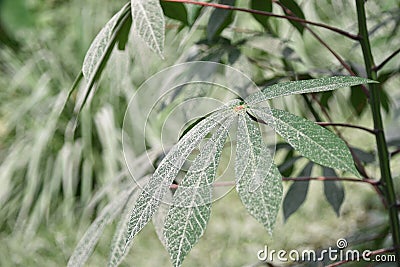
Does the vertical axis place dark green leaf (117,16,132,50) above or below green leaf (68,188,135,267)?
above

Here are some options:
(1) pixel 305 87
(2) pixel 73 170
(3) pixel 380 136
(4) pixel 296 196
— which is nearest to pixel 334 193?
(4) pixel 296 196

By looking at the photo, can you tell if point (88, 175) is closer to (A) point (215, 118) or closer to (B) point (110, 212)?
(B) point (110, 212)

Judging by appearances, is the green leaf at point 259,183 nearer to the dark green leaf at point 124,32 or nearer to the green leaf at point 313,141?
the green leaf at point 313,141

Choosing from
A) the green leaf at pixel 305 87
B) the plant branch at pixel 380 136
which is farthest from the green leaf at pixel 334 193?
the green leaf at pixel 305 87

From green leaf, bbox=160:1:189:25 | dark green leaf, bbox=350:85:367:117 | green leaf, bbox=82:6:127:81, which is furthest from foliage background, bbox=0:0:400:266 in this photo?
green leaf, bbox=82:6:127:81

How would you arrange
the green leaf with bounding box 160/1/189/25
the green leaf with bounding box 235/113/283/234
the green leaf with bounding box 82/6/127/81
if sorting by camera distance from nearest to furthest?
the green leaf with bounding box 235/113/283/234 < the green leaf with bounding box 82/6/127/81 < the green leaf with bounding box 160/1/189/25

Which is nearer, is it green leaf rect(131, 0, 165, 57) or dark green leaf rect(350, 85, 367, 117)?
green leaf rect(131, 0, 165, 57)

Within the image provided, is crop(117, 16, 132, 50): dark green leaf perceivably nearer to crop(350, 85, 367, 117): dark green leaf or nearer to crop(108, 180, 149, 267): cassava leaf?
crop(108, 180, 149, 267): cassava leaf

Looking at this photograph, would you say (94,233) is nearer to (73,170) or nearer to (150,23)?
(150,23)
